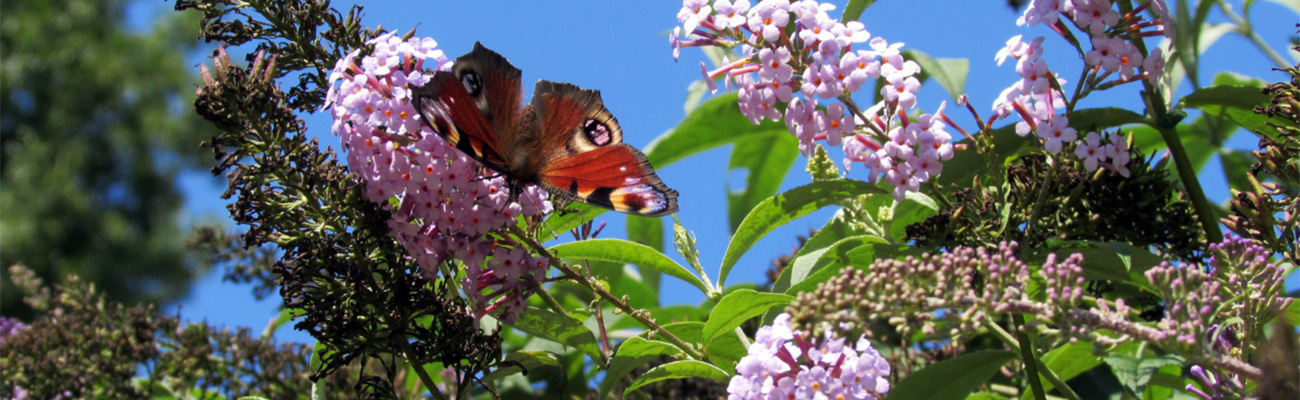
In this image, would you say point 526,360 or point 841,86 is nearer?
point 841,86

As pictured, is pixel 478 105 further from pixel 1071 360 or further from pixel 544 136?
pixel 1071 360

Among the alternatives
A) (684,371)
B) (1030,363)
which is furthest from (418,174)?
(1030,363)

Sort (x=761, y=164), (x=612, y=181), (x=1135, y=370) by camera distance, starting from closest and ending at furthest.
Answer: (x=1135, y=370), (x=612, y=181), (x=761, y=164)

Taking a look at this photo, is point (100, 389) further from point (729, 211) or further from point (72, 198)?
point (72, 198)

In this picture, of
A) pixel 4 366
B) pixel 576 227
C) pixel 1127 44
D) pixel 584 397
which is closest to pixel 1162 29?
pixel 1127 44

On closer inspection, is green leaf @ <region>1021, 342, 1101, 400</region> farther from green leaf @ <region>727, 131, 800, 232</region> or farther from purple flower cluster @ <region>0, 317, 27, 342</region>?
purple flower cluster @ <region>0, 317, 27, 342</region>

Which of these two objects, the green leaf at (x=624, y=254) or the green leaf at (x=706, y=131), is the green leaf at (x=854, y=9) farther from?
the green leaf at (x=706, y=131)
